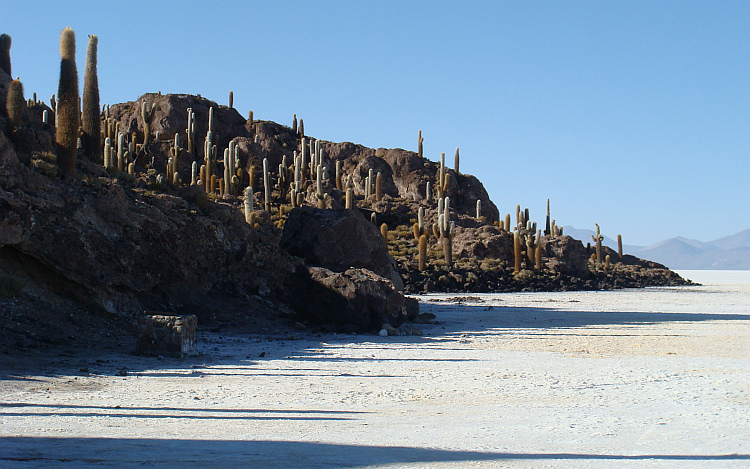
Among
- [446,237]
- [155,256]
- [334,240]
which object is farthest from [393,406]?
[446,237]

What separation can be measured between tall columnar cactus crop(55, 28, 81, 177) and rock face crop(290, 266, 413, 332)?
580cm

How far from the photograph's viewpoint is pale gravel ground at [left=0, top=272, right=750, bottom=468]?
19.1ft

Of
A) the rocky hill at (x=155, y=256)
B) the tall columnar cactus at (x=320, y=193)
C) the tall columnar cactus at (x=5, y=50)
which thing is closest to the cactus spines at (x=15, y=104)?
the rocky hill at (x=155, y=256)

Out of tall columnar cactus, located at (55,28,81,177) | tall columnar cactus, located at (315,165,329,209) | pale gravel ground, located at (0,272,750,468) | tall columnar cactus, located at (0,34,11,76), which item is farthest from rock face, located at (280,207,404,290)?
tall columnar cactus, located at (315,165,329,209)

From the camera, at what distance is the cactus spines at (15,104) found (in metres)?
17.2

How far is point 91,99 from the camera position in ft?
70.7

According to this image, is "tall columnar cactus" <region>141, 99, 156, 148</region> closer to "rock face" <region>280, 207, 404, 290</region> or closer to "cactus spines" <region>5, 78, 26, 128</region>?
"rock face" <region>280, 207, 404, 290</region>

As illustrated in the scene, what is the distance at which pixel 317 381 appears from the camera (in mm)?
9727

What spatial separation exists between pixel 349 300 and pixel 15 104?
8.72 meters

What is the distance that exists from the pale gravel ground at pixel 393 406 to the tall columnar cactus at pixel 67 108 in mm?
5688

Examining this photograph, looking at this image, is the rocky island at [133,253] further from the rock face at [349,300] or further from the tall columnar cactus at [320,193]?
the tall columnar cactus at [320,193]

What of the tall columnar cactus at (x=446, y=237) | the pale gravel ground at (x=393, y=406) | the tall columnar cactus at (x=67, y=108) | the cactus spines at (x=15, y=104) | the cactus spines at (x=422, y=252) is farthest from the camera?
the tall columnar cactus at (x=446, y=237)

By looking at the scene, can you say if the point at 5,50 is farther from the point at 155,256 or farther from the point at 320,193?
the point at 320,193

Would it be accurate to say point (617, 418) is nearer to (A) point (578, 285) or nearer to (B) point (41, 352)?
(B) point (41, 352)
